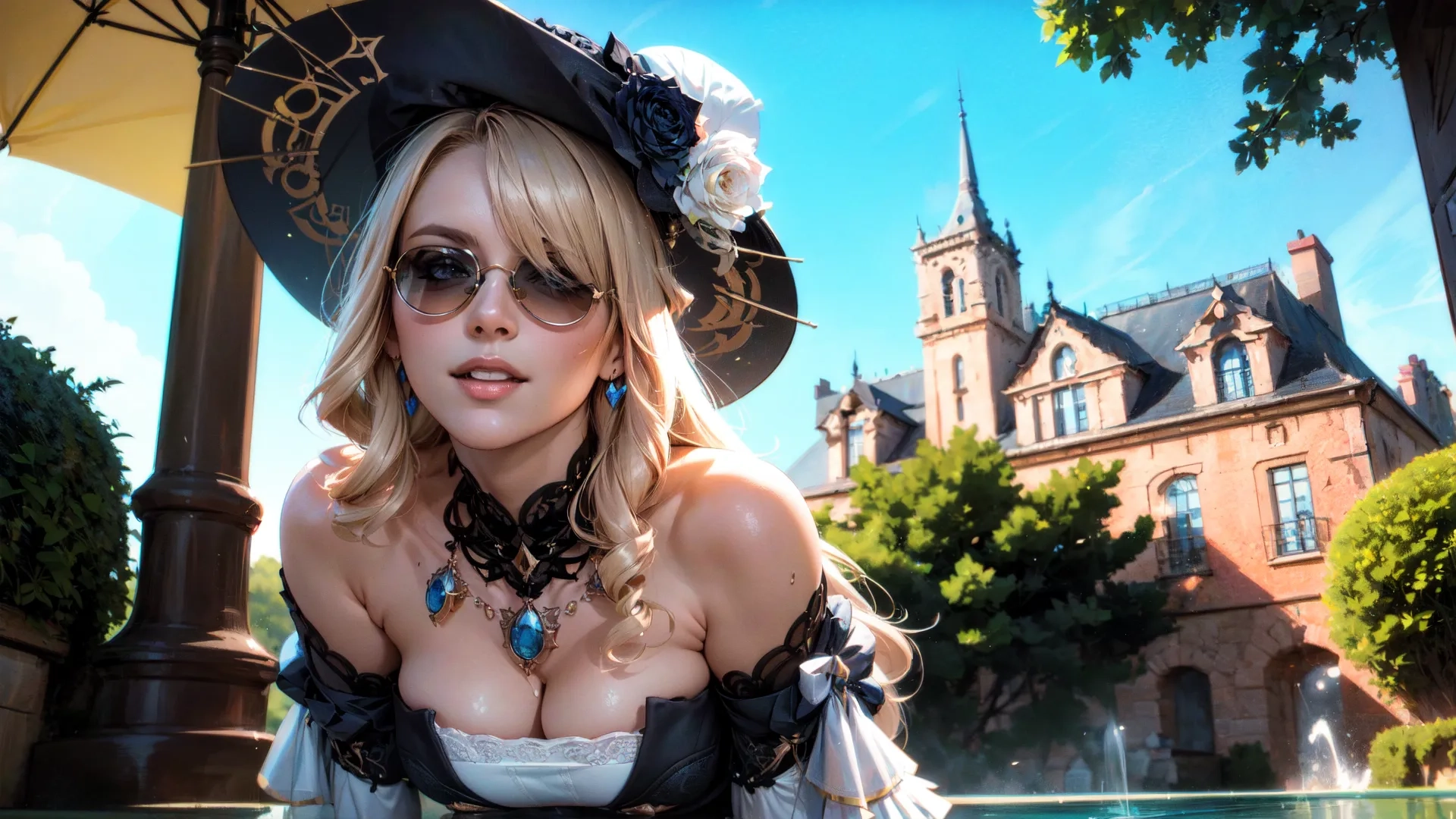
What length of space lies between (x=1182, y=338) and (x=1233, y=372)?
6.64 ft

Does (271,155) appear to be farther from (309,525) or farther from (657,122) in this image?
(657,122)

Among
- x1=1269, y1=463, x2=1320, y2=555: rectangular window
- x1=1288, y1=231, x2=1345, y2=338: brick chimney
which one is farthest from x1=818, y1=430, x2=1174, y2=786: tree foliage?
x1=1288, y1=231, x2=1345, y2=338: brick chimney

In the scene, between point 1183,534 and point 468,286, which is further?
point 1183,534

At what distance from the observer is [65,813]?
281cm

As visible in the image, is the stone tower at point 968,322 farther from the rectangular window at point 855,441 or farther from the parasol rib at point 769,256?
the parasol rib at point 769,256

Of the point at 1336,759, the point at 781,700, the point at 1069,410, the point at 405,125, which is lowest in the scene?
the point at 1336,759

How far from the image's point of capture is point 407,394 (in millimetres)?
1871

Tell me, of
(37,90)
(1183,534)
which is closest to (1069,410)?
(1183,534)

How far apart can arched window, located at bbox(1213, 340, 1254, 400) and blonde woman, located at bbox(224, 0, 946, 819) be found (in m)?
25.0

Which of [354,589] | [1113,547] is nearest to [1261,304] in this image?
[1113,547]

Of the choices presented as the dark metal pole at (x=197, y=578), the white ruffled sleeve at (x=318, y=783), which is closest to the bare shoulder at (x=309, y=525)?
the white ruffled sleeve at (x=318, y=783)

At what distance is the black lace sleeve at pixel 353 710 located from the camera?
1848 mm

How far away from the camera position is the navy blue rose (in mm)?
1692

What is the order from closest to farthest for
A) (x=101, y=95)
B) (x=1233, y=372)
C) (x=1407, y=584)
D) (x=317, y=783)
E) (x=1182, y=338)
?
(x=317, y=783) → (x=101, y=95) → (x=1407, y=584) → (x=1233, y=372) → (x=1182, y=338)
